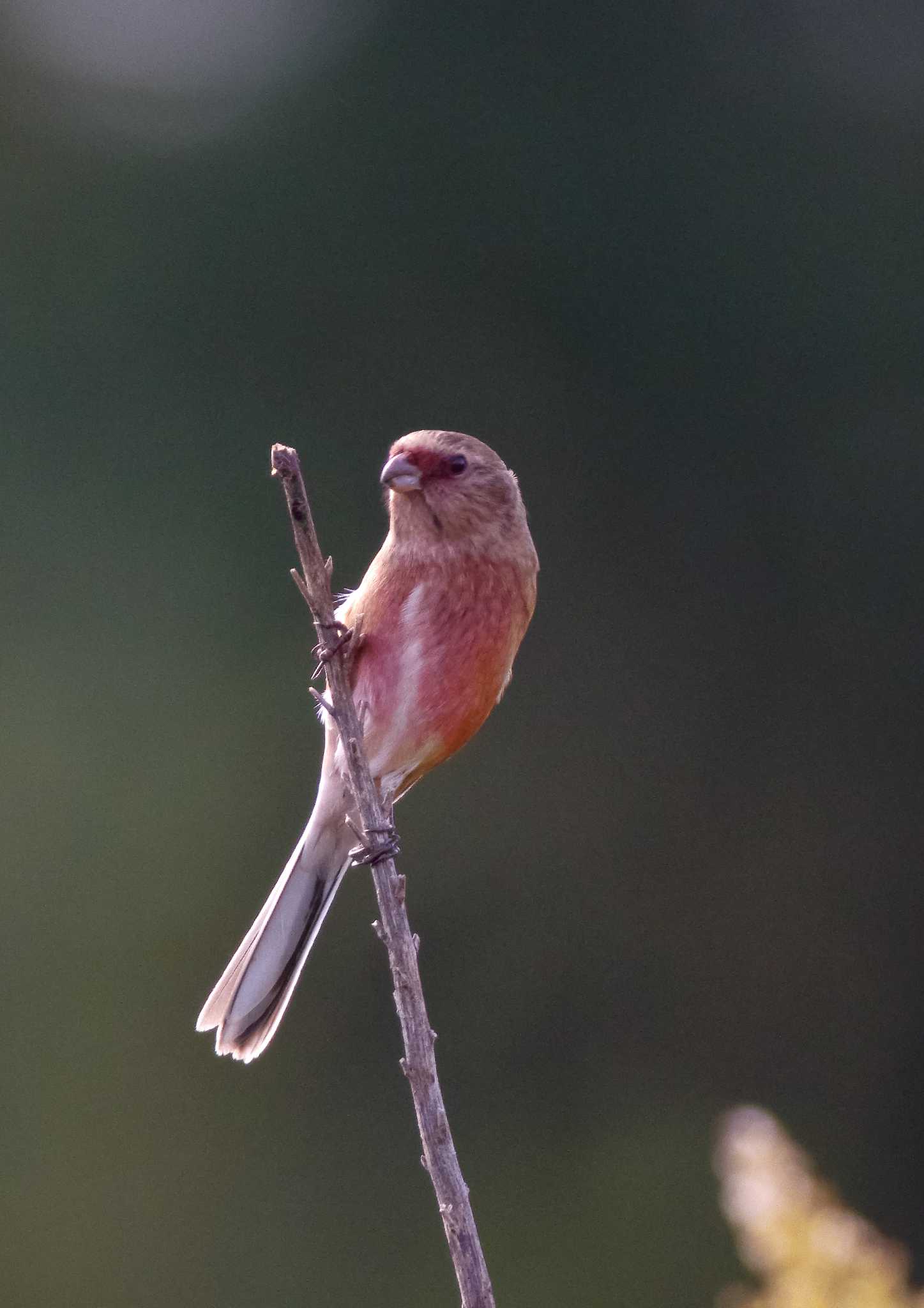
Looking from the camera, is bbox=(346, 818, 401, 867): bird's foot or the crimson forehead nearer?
bbox=(346, 818, 401, 867): bird's foot

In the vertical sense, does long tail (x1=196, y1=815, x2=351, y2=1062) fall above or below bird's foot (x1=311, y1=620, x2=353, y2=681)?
below

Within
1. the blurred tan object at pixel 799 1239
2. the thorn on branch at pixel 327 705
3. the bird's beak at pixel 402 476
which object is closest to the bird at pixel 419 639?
the bird's beak at pixel 402 476

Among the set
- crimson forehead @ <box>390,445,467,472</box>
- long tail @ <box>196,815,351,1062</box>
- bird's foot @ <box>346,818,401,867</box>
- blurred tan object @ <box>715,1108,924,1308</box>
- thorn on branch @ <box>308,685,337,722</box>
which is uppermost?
crimson forehead @ <box>390,445,467,472</box>

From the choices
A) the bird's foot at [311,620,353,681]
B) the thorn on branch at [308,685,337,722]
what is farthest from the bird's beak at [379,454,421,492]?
the thorn on branch at [308,685,337,722]

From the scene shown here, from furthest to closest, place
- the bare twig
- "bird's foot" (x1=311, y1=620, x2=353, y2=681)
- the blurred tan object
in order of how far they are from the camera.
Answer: "bird's foot" (x1=311, y1=620, x2=353, y2=681) → the bare twig → the blurred tan object

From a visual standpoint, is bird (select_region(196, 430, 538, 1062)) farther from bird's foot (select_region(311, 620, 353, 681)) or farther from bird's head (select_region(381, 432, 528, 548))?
bird's foot (select_region(311, 620, 353, 681))

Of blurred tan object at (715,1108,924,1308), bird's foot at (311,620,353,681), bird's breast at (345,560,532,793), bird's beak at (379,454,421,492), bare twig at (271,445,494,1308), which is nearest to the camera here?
blurred tan object at (715,1108,924,1308)

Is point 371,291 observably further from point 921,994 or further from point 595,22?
point 921,994

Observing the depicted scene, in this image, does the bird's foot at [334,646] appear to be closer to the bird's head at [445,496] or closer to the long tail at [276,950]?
the bird's head at [445,496]
